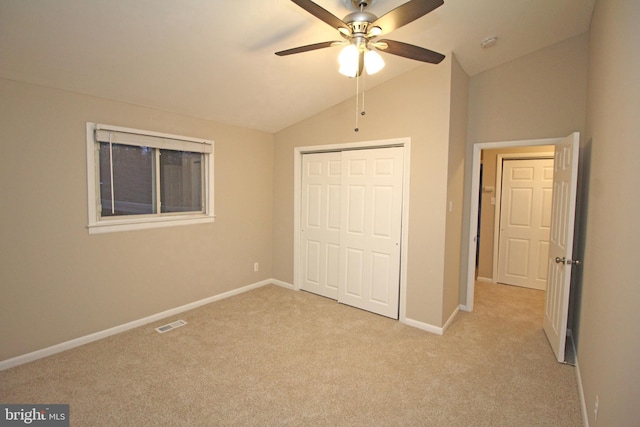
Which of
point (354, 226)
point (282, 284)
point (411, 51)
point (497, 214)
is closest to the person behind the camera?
point (411, 51)

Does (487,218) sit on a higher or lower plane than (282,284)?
higher

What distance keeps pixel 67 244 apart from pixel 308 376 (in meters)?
2.42

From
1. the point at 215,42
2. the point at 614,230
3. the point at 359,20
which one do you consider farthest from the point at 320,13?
the point at 614,230

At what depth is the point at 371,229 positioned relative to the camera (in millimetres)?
3785

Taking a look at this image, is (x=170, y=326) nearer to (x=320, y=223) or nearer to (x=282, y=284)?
(x=282, y=284)

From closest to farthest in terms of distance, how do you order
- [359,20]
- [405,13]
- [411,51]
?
1. [405,13]
2. [359,20]
3. [411,51]

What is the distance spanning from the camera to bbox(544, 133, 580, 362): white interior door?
2648 mm

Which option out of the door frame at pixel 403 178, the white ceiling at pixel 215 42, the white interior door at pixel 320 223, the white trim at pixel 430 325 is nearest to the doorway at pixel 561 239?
the white trim at pixel 430 325

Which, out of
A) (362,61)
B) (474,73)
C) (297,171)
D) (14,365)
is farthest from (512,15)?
(14,365)

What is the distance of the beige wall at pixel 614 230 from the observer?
1.36 meters

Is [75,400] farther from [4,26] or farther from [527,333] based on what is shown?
[527,333]

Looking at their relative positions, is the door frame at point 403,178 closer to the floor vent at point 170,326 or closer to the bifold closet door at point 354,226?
the bifold closet door at point 354,226

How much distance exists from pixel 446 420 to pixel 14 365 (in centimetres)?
335

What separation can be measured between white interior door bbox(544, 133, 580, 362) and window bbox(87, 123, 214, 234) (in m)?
3.71
